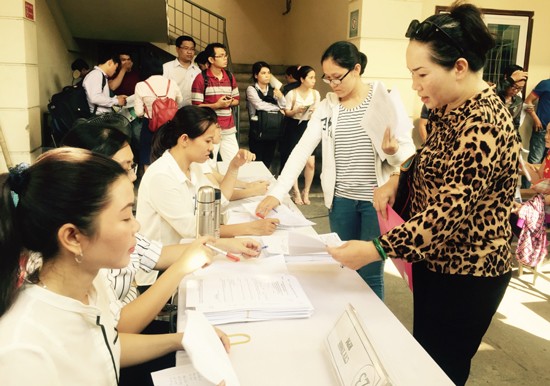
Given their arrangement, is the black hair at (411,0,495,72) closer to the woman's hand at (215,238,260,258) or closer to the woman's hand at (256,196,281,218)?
the woman's hand at (215,238,260,258)

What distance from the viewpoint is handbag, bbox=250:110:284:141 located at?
5102 millimetres

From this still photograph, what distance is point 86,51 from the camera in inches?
326

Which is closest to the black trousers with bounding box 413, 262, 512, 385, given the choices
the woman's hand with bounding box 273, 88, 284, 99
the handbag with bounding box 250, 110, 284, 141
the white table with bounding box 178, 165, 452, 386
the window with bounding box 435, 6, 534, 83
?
the white table with bounding box 178, 165, 452, 386

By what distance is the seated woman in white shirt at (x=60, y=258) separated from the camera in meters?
0.84

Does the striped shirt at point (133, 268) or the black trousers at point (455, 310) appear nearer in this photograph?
the black trousers at point (455, 310)

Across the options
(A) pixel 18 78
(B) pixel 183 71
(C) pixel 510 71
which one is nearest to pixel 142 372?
(B) pixel 183 71

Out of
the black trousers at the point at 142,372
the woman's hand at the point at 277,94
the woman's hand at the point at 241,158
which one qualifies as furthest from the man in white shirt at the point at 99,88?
the black trousers at the point at 142,372

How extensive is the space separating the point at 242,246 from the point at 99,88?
11.7 feet

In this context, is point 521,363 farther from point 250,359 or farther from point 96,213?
point 96,213

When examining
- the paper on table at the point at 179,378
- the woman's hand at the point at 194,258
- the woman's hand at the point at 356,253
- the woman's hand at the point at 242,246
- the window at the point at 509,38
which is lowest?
the paper on table at the point at 179,378

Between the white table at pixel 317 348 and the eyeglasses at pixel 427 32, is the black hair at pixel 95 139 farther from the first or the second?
the eyeglasses at pixel 427 32

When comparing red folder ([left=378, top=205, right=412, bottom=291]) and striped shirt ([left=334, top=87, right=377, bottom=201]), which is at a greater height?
striped shirt ([left=334, top=87, right=377, bottom=201])

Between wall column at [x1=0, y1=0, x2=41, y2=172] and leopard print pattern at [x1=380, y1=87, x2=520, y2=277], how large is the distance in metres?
4.56

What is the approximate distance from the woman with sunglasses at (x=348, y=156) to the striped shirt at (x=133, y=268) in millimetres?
562
